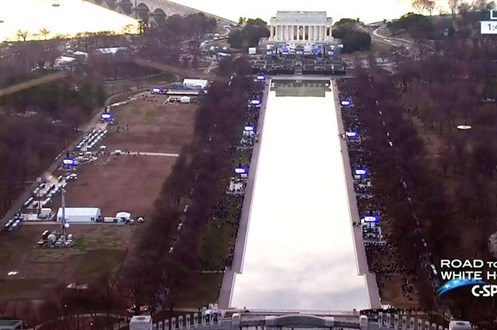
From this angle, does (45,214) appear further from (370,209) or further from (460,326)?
(460,326)

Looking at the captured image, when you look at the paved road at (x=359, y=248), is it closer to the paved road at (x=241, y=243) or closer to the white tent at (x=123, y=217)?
the paved road at (x=241, y=243)

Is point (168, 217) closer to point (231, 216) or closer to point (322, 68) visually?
point (231, 216)

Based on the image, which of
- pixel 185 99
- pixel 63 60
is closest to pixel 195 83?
pixel 185 99

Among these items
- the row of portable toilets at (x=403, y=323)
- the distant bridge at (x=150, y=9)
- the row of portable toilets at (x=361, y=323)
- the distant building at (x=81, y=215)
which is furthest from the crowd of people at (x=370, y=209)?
the distant bridge at (x=150, y=9)

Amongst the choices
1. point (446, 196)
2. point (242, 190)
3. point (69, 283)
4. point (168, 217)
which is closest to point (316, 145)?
point (242, 190)

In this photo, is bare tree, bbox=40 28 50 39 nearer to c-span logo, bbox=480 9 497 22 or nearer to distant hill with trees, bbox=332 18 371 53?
distant hill with trees, bbox=332 18 371 53
